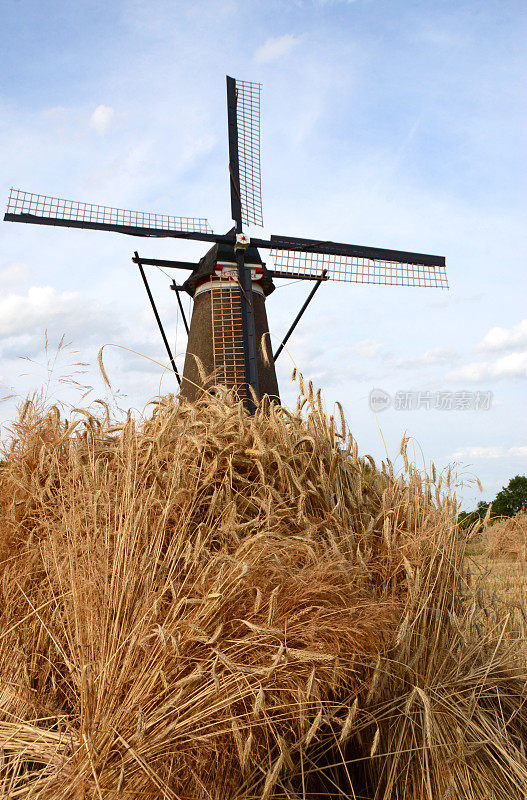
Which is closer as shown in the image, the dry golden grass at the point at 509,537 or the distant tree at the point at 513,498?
the dry golden grass at the point at 509,537

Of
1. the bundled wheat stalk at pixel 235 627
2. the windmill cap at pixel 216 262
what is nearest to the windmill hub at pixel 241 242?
the windmill cap at pixel 216 262

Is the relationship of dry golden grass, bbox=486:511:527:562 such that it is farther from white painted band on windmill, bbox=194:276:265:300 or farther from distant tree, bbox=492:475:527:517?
white painted band on windmill, bbox=194:276:265:300

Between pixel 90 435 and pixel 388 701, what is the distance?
195 centimetres

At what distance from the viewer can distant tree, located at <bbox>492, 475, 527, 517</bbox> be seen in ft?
50.9

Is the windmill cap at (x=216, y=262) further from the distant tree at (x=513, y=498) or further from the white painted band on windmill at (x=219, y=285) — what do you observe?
the distant tree at (x=513, y=498)

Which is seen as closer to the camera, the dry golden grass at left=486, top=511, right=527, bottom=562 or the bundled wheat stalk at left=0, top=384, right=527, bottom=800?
the bundled wheat stalk at left=0, top=384, right=527, bottom=800

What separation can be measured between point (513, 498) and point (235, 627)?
15.2m

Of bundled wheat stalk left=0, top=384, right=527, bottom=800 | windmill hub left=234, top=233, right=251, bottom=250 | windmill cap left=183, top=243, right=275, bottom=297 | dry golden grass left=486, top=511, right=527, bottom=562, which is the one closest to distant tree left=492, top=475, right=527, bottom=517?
dry golden grass left=486, top=511, right=527, bottom=562

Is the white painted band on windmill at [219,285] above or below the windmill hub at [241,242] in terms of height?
below

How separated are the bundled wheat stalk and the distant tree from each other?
13.2 meters

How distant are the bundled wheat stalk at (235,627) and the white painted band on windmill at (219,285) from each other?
1149cm

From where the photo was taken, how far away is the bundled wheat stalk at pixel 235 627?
6.30 ft

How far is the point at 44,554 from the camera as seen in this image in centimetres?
263

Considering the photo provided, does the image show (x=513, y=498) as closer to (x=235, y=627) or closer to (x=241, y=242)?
(x=241, y=242)
